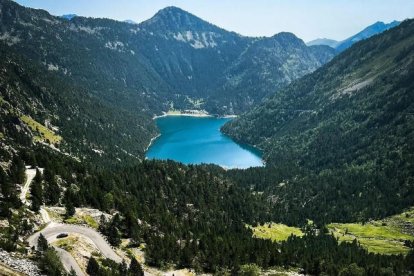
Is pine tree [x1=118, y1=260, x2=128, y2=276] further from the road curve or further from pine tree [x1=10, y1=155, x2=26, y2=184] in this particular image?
pine tree [x1=10, y1=155, x2=26, y2=184]

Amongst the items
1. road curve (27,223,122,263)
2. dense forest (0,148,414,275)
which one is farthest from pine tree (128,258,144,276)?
road curve (27,223,122,263)

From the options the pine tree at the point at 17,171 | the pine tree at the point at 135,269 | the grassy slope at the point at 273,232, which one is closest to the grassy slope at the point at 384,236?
the grassy slope at the point at 273,232

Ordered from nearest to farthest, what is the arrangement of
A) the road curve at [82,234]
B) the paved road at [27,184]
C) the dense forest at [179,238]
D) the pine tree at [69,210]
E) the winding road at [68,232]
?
the winding road at [68,232] < the road curve at [82,234] < the paved road at [27,184] < the pine tree at [69,210] < the dense forest at [179,238]

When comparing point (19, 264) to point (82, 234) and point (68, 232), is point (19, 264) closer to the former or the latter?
point (68, 232)

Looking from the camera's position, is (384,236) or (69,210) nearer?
(69,210)

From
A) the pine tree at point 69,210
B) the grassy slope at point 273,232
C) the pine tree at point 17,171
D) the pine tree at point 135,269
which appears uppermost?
the pine tree at point 17,171

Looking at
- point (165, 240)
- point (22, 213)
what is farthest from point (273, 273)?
point (22, 213)

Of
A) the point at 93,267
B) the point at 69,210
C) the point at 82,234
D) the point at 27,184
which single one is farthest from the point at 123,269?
the point at 27,184

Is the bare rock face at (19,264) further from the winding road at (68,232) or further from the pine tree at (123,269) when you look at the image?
the pine tree at (123,269)
